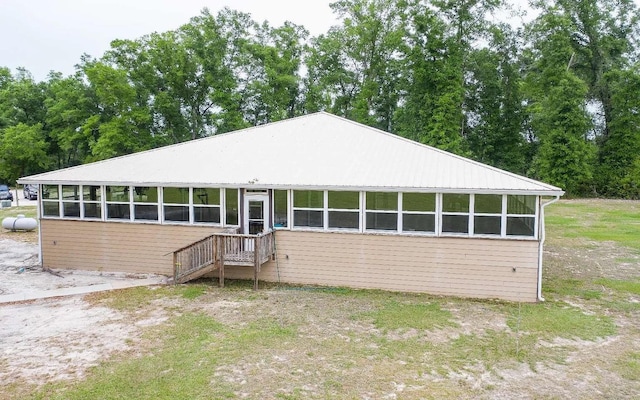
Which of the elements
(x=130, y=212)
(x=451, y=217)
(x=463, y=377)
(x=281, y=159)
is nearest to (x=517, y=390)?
(x=463, y=377)

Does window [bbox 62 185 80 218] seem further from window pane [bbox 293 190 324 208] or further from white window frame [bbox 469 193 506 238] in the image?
white window frame [bbox 469 193 506 238]

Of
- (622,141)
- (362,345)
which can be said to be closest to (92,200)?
(362,345)

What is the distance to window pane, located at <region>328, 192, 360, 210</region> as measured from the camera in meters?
12.9

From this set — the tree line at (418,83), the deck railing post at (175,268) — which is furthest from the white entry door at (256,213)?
the tree line at (418,83)

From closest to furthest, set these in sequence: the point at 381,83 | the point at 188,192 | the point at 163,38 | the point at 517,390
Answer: the point at 517,390 < the point at 188,192 < the point at 163,38 < the point at 381,83

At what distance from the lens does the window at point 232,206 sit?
13.8m

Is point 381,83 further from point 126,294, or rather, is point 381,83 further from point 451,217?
point 126,294

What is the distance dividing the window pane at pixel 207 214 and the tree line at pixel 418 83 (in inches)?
875

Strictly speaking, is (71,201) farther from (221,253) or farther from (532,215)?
(532,215)

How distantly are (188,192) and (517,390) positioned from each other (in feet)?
35.3

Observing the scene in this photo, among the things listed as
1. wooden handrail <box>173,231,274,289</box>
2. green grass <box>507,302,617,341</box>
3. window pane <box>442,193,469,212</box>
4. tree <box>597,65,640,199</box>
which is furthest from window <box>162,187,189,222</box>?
tree <box>597,65,640,199</box>

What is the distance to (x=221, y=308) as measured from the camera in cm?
1102

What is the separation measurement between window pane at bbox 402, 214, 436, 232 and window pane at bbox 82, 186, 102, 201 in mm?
10299

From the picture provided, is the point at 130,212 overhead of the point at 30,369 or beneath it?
overhead
